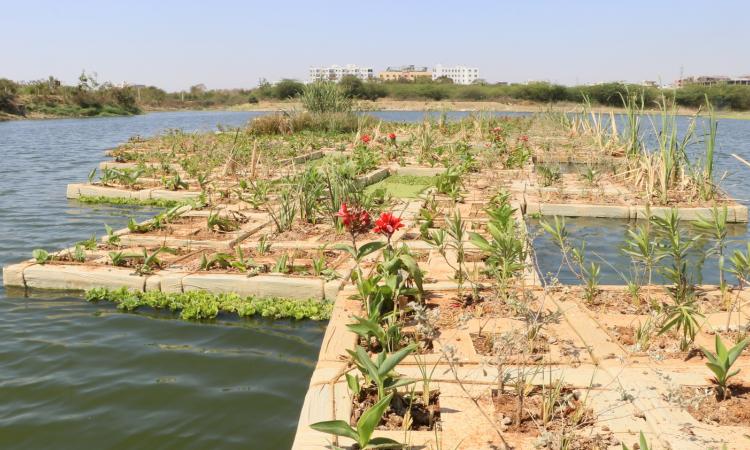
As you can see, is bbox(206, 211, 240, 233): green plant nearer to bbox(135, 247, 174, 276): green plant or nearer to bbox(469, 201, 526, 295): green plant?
bbox(135, 247, 174, 276): green plant

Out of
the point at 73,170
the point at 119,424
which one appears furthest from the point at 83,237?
the point at 73,170

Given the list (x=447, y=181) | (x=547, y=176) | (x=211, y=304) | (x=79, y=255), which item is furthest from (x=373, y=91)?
(x=211, y=304)

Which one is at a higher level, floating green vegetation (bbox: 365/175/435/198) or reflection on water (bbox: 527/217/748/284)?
floating green vegetation (bbox: 365/175/435/198)

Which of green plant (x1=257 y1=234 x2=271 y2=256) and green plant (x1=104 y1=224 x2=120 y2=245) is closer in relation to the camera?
green plant (x1=257 y1=234 x2=271 y2=256)

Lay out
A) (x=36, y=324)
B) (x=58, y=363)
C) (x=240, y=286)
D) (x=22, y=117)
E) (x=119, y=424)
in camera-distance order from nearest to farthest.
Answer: (x=119, y=424), (x=58, y=363), (x=36, y=324), (x=240, y=286), (x=22, y=117)

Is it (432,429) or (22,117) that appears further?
(22,117)

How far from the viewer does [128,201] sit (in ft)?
28.1

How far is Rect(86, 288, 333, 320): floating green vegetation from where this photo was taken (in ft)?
13.9

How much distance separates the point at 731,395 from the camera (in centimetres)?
265

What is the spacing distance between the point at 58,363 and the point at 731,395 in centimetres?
351

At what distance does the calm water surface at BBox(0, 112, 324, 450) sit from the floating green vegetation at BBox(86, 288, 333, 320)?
0.08 metres

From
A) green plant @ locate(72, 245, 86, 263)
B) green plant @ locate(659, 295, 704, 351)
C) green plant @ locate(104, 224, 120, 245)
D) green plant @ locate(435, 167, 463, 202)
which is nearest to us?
green plant @ locate(659, 295, 704, 351)

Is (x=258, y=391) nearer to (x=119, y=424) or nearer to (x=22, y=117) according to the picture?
(x=119, y=424)

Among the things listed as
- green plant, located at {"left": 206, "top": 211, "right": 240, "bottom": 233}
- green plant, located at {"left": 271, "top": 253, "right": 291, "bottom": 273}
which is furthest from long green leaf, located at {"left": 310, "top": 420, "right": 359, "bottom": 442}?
green plant, located at {"left": 206, "top": 211, "right": 240, "bottom": 233}
